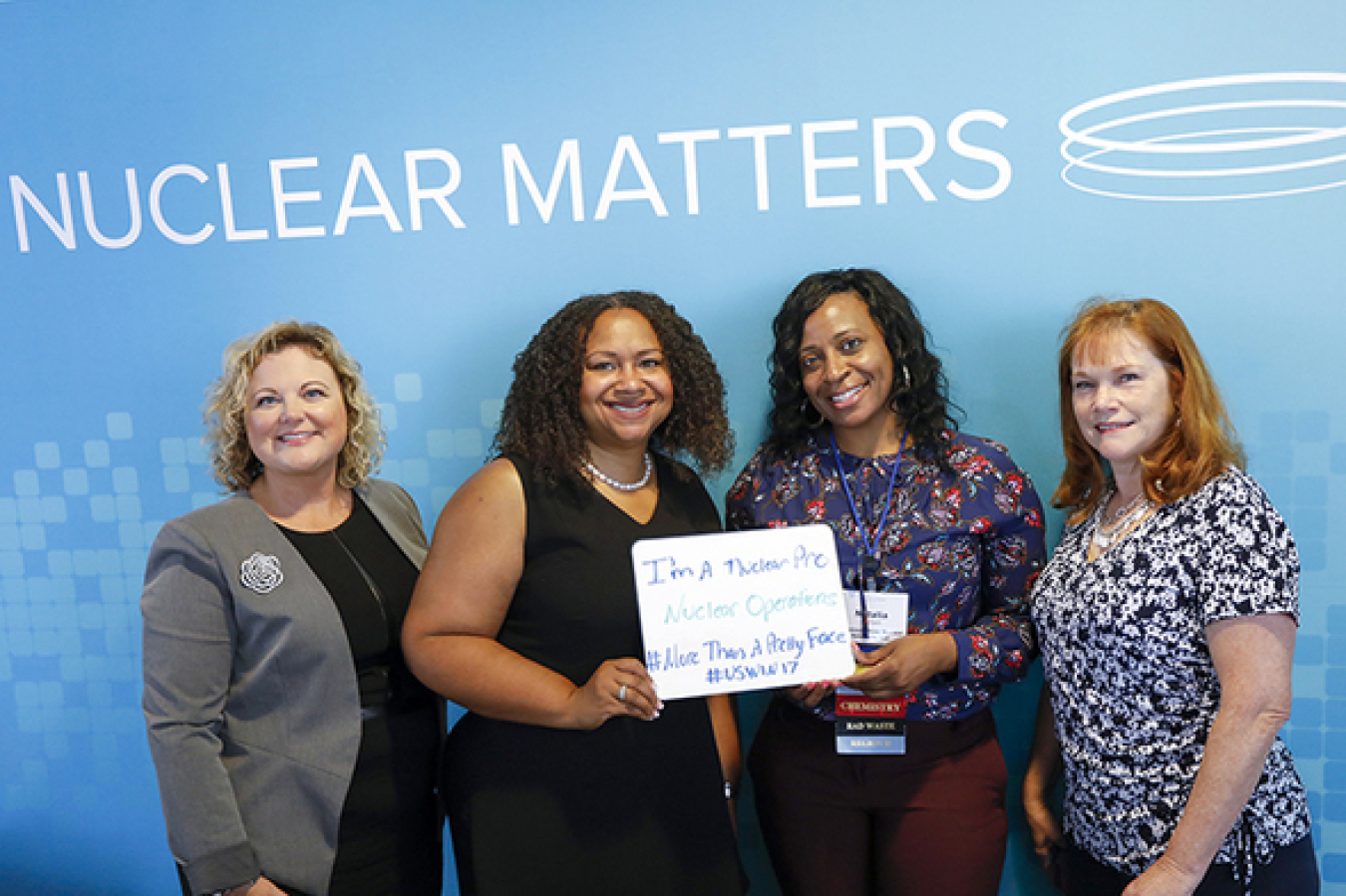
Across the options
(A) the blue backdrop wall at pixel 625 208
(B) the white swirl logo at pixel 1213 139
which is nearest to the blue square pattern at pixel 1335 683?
(A) the blue backdrop wall at pixel 625 208

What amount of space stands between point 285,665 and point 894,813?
4.38ft

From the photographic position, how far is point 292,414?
67.4 inches

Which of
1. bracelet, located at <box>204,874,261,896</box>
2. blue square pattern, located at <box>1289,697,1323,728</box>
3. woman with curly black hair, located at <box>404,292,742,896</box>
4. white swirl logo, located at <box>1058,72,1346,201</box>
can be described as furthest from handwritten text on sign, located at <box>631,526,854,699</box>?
blue square pattern, located at <box>1289,697,1323,728</box>

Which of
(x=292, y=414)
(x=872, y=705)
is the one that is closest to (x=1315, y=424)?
(x=872, y=705)

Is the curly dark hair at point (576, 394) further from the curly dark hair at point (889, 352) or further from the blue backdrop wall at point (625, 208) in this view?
the blue backdrop wall at point (625, 208)

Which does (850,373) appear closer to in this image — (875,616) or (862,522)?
(862,522)

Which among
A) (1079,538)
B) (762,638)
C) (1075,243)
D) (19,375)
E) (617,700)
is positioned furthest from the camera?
(19,375)

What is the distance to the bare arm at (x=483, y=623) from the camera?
1.54 metres

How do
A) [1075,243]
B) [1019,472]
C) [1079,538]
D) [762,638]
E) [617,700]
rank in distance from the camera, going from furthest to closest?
[1075,243] < [1019,472] < [1079,538] < [762,638] < [617,700]

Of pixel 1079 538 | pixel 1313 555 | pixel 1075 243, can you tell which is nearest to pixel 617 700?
pixel 1079 538

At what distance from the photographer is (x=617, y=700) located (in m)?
1.49

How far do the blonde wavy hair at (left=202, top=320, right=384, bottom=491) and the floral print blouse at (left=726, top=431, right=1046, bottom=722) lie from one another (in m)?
0.91

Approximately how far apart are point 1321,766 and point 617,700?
2.01 metres

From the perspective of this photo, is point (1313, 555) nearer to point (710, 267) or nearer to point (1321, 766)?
point (1321, 766)
